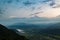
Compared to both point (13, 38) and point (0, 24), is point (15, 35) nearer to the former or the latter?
point (13, 38)

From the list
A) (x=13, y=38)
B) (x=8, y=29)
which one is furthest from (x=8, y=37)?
(x=8, y=29)

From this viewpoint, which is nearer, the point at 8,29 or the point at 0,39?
the point at 0,39

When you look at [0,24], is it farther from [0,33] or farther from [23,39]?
[23,39]

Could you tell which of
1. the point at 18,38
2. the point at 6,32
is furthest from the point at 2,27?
the point at 18,38

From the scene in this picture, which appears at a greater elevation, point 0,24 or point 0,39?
point 0,24

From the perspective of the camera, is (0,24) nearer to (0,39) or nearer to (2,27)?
(2,27)

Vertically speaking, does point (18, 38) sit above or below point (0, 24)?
below

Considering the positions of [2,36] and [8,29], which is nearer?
Result: [2,36]

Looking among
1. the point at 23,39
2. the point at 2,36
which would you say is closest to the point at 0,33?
the point at 2,36
